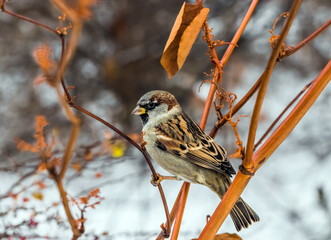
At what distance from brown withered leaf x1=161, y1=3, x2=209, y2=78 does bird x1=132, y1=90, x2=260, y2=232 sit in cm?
60

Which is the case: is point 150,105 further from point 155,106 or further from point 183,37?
point 183,37

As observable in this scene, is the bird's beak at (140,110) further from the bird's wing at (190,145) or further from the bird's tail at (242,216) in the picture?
the bird's tail at (242,216)

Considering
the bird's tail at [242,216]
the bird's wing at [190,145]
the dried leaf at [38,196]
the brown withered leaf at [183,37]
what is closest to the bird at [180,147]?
the bird's wing at [190,145]

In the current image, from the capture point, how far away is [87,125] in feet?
10.1

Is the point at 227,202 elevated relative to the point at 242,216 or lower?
lower

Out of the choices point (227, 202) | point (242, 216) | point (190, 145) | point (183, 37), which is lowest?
point (227, 202)

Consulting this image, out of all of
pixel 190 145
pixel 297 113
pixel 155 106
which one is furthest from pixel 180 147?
pixel 297 113

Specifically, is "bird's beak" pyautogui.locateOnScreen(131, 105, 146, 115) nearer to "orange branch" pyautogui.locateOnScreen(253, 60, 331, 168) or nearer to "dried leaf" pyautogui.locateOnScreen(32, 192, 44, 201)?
"dried leaf" pyautogui.locateOnScreen(32, 192, 44, 201)

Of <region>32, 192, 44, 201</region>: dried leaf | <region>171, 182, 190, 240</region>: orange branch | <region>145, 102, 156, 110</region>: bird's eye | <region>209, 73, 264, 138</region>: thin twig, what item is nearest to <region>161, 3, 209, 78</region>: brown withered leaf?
<region>209, 73, 264, 138</region>: thin twig

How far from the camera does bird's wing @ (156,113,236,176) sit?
140cm

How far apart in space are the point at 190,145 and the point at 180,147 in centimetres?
4

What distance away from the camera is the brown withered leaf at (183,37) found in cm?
76

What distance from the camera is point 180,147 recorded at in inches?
57.4

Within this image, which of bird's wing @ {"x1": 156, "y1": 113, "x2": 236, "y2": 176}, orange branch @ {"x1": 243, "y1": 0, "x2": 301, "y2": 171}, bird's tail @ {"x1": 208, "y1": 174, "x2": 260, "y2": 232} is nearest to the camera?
orange branch @ {"x1": 243, "y1": 0, "x2": 301, "y2": 171}
